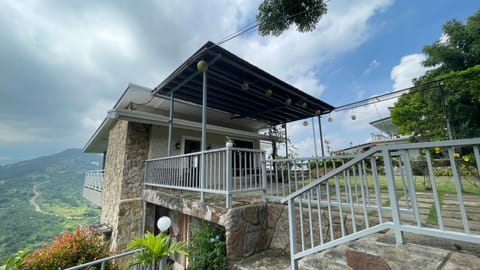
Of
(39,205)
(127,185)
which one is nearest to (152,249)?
(127,185)

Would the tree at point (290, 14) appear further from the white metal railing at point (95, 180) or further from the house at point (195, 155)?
the white metal railing at point (95, 180)

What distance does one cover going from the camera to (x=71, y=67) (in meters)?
9.38

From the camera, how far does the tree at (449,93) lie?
8.62m

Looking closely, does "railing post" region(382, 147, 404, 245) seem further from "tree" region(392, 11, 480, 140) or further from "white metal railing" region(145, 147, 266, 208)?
"tree" region(392, 11, 480, 140)

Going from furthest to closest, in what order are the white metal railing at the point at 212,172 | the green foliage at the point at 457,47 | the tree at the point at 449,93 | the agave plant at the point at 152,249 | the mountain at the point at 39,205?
1. the mountain at the point at 39,205
2. the green foliage at the point at 457,47
3. the tree at the point at 449,93
4. the white metal railing at the point at 212,172
5. the agave plant at the point at 152,249

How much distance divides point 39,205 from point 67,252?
1737 centimetres

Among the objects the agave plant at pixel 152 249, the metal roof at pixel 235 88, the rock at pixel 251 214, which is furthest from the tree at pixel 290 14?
the agave plant at pixel 152 249

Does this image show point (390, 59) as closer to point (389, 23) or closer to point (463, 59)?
point (389, 23)

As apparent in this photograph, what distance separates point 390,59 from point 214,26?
8.07 m

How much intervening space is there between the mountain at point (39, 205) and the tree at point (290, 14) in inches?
411

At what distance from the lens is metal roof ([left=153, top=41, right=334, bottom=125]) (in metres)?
4.39

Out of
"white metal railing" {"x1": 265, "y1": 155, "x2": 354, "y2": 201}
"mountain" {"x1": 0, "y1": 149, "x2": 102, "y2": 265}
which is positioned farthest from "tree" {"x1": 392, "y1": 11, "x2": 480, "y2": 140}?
"mountain" {"x1": 0, "y1": 149, "x2": 102, "y2": 265}

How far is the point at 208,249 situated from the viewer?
3463 mm

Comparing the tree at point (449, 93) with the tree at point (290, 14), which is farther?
the tree at point (449, 93)
